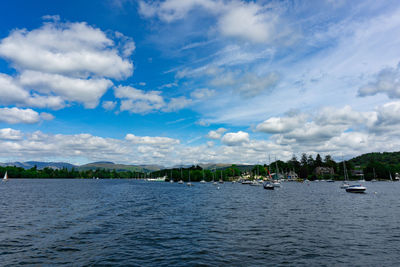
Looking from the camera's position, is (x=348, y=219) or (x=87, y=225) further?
(x=348, y=219)

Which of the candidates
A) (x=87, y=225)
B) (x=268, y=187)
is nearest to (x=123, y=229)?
(x=87, y=225)

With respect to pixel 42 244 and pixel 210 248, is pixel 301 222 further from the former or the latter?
pixel 42 244

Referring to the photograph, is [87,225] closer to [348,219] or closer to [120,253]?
[120,253]

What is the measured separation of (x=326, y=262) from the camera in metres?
22.9

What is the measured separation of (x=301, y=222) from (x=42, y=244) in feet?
127

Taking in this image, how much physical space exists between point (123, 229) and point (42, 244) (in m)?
11.2

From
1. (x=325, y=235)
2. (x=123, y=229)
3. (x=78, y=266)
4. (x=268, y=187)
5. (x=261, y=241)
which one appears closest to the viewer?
(x=78, y=266)

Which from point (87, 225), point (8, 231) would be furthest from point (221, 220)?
point (8, 231)

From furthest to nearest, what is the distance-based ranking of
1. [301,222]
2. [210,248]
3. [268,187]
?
[268,187]
[301,222]
[210,248]

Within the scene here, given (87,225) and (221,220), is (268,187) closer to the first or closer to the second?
(221,220)

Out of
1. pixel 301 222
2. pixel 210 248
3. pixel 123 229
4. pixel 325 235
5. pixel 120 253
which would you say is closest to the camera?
pixel 120 253

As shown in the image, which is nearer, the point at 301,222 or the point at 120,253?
the point at 120,253

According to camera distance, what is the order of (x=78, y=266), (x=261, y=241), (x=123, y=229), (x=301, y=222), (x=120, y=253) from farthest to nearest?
(x=301, y=222) → (x=123, y=229) → (x=261, y=241) → (x=120, y=253) → (x=78, y=266)

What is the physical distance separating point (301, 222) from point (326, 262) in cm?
2092
